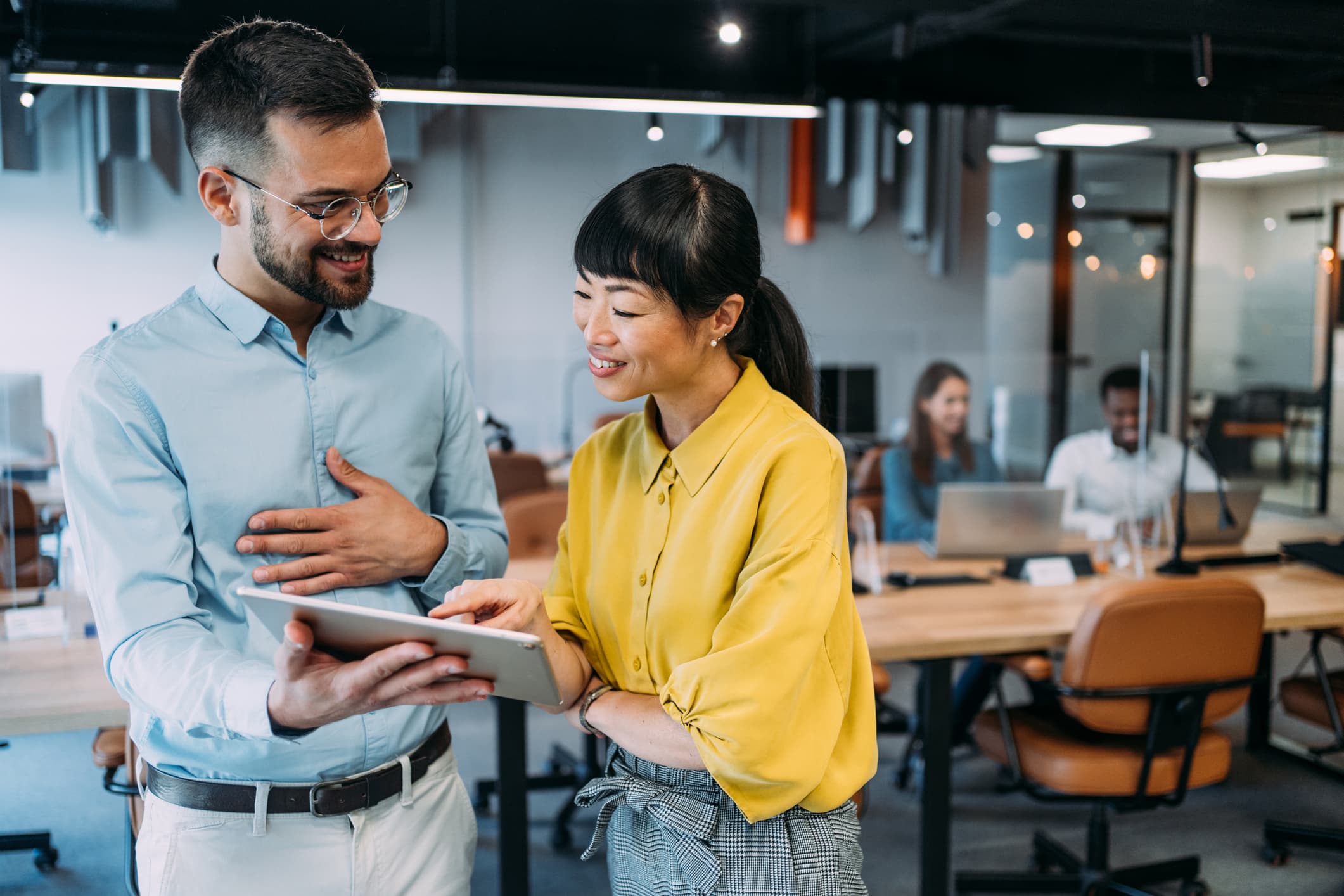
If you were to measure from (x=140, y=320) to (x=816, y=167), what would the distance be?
23.2 ft

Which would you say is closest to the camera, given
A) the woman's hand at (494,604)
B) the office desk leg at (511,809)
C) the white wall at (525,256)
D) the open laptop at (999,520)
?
the woman's hand at (494,604)

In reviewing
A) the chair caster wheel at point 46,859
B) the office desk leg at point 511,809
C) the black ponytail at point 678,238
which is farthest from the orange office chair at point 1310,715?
the chair caster wheel at point 46,859

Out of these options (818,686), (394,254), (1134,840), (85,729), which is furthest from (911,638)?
A: (394,254)

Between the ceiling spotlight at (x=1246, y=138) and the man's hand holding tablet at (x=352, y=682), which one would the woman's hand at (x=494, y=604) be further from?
the ceiling spotlight at (x=1246, y=138)

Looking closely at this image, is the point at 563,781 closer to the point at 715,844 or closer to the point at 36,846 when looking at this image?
the point at 36,846

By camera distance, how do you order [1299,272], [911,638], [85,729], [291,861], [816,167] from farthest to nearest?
[816,167] → [1299,272] → [911,638] → [85,729] → [291,861]

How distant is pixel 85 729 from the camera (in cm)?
249

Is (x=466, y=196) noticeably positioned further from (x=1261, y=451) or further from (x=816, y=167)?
(x=1261, y=451)

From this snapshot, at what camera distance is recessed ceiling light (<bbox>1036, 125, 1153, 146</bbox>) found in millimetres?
9242

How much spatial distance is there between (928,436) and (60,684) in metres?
3.79

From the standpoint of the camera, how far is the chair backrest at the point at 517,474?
553 centimetres

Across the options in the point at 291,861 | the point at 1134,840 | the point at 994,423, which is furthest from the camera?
the point at 994,423

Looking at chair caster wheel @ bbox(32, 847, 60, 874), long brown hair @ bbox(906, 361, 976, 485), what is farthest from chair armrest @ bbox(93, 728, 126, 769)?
long brown hair @ bbox(906, 361, 976, 485)

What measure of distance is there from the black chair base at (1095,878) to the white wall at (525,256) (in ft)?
15.2
